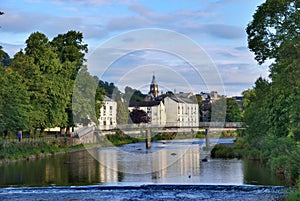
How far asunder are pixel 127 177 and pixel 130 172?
3159mm

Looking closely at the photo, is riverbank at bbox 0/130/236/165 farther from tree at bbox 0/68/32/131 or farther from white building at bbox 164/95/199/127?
white building at bbox 164/95/199/127

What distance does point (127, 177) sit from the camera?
127ft

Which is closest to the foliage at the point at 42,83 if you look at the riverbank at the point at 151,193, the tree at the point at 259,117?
the riverbank at the point at 151,193

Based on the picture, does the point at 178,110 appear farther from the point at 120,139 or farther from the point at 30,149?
the point at 30,149

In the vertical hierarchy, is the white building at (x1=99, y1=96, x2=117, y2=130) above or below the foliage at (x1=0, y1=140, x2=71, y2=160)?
above

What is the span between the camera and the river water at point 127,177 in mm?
31031

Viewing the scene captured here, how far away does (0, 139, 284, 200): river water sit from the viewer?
31.0 m

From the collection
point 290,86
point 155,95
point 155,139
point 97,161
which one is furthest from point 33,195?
point 155,95

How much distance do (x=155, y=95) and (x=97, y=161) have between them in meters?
110

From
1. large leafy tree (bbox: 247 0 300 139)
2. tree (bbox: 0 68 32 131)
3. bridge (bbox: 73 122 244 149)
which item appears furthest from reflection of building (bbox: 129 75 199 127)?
large leafy tree (bbox: 247 0 300 139)

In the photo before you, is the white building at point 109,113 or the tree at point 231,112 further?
the tree at point 231,112

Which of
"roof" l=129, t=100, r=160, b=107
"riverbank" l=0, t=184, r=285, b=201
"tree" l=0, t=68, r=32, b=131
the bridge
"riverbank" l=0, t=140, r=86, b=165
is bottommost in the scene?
"riverbank" l=0, t=184, r=285, b=201

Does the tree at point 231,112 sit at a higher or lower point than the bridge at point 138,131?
higher

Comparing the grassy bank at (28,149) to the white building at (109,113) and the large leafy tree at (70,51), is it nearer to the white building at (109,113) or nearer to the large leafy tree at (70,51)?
the large leafy tree at (70,51)
